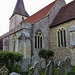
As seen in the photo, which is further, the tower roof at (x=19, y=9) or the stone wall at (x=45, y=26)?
the tower roof at (x=19, y=9)

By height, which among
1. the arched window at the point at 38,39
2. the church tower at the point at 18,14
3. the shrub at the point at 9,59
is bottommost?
the shrub at the point at 9,59

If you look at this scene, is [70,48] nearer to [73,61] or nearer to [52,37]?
[73,61]

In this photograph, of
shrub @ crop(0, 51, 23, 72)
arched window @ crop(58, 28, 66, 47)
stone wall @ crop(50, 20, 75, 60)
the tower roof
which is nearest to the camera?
shrub @ crop(0, 51, 23, 72)

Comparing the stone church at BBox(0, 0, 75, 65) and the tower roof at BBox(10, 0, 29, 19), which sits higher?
the tower roof at BBox(10, 0, 29, 19)

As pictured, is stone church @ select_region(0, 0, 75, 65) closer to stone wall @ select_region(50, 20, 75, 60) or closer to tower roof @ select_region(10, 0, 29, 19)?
stone wall @ select_region(50, 20, 75, 60)

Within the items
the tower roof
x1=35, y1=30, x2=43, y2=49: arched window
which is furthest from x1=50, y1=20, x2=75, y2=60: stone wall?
the tower roof

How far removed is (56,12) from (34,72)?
13.0 m

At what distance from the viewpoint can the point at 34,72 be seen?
16.8 ft

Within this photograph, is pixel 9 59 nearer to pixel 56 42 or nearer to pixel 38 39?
pixel 38 39

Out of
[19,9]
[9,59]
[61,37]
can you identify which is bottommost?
[9,59]

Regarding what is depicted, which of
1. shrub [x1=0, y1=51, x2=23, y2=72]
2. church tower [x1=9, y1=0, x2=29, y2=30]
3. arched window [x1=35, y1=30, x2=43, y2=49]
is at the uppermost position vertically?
church tower [x1=9, y1=0, x2=29, y2=30]

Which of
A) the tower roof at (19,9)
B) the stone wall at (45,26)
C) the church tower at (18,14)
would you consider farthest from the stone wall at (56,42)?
the tower roof at (19,9)

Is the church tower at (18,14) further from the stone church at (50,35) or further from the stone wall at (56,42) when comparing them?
the stone wall at (56,42)

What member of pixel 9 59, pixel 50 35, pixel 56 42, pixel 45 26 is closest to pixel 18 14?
pixel 45 26
